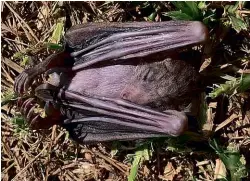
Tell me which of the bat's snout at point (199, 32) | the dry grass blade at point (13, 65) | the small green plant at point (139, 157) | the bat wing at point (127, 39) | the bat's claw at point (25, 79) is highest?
the bat's snout at point (199, 32)

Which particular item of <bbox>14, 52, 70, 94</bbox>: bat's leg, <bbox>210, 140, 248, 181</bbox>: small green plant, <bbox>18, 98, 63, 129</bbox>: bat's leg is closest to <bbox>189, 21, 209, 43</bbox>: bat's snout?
<bbox>210, 140, 248, 181</bbox>: small green plant

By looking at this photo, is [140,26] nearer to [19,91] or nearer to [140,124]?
[140,124]

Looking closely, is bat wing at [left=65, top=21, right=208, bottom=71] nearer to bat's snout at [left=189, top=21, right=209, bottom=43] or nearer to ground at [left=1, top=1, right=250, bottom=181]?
bat's snout at [left=189, top=21, right=209, bottom=43]

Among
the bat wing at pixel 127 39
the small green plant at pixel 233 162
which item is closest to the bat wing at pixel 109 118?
the bat wing at pixel 127 39

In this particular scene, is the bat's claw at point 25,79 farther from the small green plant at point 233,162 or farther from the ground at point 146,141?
the small green plant at point 233,162

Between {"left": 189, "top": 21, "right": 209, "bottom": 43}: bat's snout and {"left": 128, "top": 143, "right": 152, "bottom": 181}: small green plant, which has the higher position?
{"left": 189, "top": 21, "right": 209, "bottom": 43}: bat's snout

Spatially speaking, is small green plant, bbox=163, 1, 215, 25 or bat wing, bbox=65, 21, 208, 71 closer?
bat wing, bbox=65, 21, 208, 71
